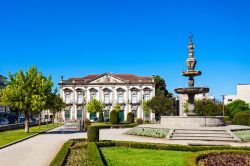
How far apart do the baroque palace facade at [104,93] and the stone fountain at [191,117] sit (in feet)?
164

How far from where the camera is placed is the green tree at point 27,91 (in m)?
32.7

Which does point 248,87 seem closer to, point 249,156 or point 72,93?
point 72,93

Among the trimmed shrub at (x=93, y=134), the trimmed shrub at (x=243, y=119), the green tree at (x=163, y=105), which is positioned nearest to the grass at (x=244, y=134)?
the trimmed shrub at (x=93, y=134)

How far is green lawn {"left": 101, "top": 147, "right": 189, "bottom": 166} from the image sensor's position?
557 inches

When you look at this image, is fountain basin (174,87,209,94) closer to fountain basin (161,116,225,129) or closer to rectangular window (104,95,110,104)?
fountain basin (161,116,225,129)

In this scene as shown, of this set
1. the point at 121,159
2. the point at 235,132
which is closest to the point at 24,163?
the point at 121,159

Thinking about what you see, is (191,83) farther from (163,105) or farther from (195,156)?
(163,105)

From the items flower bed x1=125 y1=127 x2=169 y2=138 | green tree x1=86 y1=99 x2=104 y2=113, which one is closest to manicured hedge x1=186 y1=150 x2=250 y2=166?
flower bed x1=125 y1=127 x2=169 y2=138

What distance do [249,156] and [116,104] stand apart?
63103 mm

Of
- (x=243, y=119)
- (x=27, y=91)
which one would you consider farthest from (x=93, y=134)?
(x=243, y=119)

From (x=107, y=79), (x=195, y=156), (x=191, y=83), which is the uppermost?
(x=107, y=79)

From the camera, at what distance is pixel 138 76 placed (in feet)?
279

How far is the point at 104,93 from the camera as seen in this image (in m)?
82.7

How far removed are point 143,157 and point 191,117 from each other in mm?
12714
